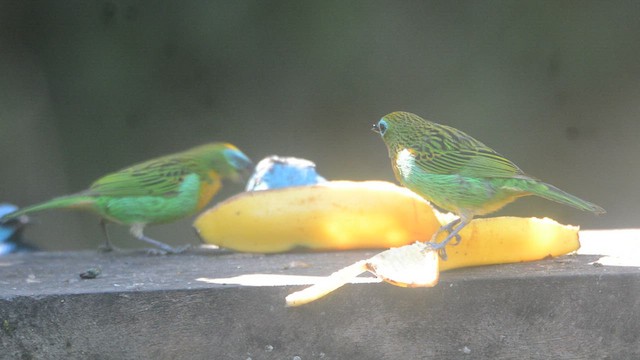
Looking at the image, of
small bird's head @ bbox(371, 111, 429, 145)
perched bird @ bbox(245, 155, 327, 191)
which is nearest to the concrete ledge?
small bird's head @ bbox(371, 111, 429, 145)

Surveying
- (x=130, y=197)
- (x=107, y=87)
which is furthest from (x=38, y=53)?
(x=130, y=197)

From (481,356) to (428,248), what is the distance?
0.38 m

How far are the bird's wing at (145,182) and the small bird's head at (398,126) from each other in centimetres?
136

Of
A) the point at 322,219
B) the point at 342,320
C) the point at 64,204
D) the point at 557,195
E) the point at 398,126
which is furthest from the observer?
the point at 64,204

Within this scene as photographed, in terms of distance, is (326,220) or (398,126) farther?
(326,220)

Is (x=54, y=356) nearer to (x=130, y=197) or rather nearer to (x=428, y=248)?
(x=428, y=248)

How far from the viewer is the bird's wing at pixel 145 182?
164 inches

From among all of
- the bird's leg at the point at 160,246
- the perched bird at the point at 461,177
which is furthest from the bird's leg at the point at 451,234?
the bird's leg at the point at 160,246

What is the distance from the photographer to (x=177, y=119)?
6.35 meters

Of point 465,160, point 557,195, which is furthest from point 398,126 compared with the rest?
point 557,195

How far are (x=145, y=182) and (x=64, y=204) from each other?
0.42 meters

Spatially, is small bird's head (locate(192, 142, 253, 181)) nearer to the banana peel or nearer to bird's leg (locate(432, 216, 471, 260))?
the banana peel

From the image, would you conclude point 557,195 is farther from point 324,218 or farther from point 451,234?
point 324,218

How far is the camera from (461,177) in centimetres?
300
